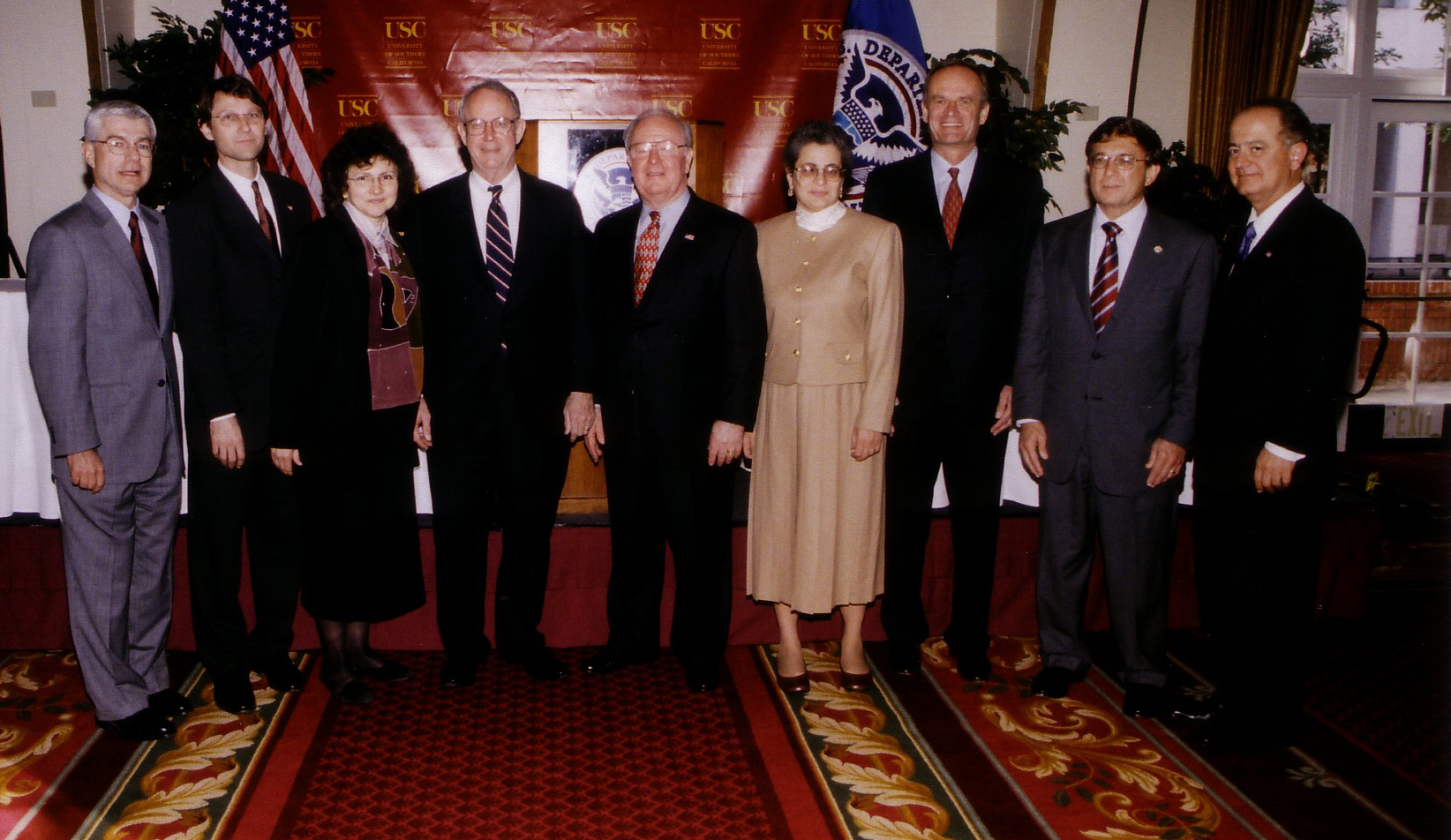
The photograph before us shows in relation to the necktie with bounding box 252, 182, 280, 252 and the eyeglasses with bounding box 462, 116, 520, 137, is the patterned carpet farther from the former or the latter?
the eyeglasses with bounding box 462, 116, 520, 137

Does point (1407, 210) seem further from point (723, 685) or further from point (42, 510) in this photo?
point (42, 510)

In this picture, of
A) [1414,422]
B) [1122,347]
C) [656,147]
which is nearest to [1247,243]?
[1122,347]

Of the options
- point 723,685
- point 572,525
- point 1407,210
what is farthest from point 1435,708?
point 1407,210

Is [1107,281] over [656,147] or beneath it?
beneath

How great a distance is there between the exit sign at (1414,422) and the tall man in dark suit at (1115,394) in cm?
574

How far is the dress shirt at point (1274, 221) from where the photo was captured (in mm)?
2402

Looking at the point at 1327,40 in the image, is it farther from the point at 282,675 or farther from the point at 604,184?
the point at 282,675

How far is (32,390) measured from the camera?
321 cm

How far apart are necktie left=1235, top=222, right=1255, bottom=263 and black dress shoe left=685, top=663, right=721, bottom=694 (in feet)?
5.91

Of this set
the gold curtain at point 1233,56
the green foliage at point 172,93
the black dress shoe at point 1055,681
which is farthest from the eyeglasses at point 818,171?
the gold curtain at point 1233,56

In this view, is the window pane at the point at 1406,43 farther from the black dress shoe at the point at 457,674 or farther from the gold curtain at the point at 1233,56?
the black dress shoe at the point at 457,674

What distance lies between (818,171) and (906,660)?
149 centimetres

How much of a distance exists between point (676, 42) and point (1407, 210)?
5073mm

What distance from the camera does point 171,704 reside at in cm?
271
